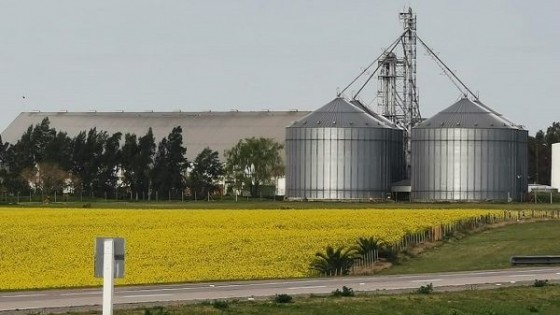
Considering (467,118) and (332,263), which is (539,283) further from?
(467,118)

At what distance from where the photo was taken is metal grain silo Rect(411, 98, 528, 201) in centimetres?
15750

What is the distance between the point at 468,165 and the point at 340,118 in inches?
689

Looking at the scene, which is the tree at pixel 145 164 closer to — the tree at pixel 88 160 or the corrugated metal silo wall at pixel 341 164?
the tree at pixel 88 160

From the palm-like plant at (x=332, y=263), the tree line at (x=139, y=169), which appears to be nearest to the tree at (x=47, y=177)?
the tree line at (x=139, y=169)

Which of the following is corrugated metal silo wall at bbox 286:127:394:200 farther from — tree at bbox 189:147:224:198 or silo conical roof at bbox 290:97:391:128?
tree at bbox 189:147:224:198

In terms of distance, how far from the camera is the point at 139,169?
186 m

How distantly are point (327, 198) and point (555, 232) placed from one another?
84333 mm

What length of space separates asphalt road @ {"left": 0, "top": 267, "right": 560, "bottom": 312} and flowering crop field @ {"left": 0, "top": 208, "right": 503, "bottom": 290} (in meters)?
4.76

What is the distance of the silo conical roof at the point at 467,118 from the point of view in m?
162

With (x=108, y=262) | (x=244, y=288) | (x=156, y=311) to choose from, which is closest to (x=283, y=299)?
(x=156, y=311)

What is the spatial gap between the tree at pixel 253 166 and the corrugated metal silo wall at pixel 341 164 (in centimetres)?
2277

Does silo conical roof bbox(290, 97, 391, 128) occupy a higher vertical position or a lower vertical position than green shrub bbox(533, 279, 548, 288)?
higher

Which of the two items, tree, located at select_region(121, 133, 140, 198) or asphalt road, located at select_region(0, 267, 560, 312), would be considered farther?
tree, located at select_region(121, 133, 140, 198)

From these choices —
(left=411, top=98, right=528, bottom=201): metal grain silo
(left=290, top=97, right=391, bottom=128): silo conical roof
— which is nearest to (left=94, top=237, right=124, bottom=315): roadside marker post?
(left=411, top=98, right=528, bottom=201): metal grain silo
